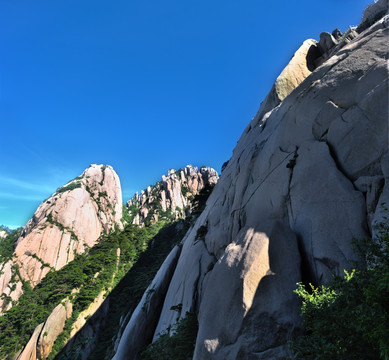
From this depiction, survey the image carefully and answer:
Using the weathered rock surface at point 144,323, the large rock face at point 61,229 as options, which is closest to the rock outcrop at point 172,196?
the large rock face at point 61,229

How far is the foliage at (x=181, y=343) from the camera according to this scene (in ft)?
35.4

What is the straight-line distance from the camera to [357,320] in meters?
4.25

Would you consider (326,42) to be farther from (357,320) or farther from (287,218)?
(357,320)

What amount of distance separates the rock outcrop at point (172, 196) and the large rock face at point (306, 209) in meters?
60.6

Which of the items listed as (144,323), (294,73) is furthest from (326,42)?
(144,323)

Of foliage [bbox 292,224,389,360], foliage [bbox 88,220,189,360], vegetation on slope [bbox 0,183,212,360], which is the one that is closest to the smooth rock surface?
foliage [bbox 292,224,389,360]

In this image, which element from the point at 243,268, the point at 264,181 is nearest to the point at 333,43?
the point at 264,181

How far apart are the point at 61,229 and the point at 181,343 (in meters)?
55.2

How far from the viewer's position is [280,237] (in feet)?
31.9

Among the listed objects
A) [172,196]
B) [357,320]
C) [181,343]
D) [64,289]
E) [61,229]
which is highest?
[172,196]

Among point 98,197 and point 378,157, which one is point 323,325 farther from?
point 98,197

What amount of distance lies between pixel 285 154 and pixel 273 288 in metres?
7.76

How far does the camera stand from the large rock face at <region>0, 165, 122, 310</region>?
4553 cm

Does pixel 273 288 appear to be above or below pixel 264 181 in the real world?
below
